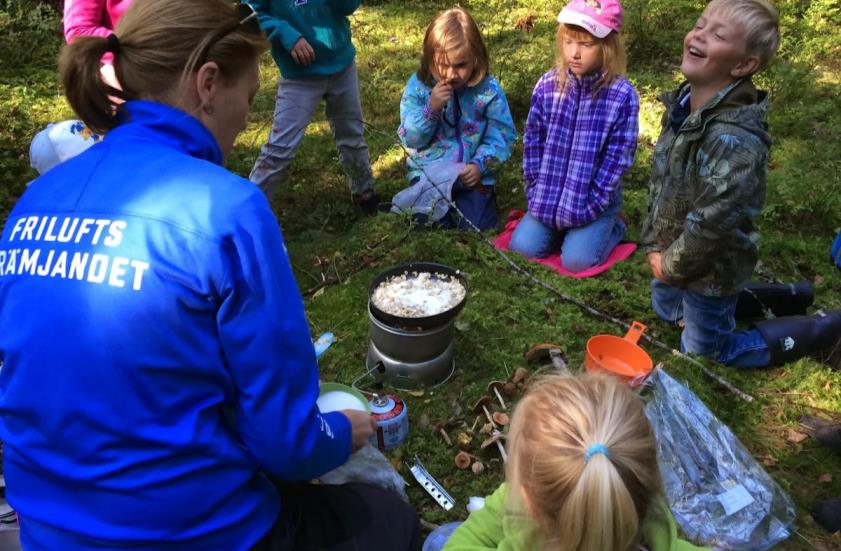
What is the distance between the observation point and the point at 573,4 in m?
4.05

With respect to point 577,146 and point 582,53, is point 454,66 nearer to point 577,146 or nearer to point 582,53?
point 582,53

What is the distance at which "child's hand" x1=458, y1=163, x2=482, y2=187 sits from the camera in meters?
4.73

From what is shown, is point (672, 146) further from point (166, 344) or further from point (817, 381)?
point (166, 344)

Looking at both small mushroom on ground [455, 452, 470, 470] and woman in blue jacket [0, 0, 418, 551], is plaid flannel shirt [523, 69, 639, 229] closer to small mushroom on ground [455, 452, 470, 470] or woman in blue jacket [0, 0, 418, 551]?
small mushroom on ground [455, 452, 470, 470]

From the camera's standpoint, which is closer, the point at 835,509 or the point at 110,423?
the point at 110,423

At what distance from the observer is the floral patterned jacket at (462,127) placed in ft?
15.6

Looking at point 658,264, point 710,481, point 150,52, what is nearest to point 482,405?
point 710,481

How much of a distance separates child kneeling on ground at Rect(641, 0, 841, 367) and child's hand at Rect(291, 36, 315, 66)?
2.25 meters

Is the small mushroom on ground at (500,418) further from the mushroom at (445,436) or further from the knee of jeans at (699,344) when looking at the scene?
the knee of jeans at (699,344)

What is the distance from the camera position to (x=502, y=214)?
520 cm

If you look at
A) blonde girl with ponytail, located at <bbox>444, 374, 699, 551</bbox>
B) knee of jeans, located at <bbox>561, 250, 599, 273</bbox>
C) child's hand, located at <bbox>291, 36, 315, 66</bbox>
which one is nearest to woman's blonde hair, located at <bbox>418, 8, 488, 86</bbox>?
child's hand, located at <bbox>291, 36, 315, 66</bbox>

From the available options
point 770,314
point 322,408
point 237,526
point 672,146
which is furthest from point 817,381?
point 237,526

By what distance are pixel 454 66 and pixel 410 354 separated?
229 centimetres

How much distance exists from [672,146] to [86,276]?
2.71 metres
